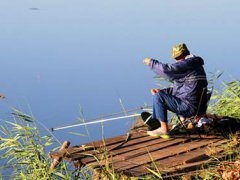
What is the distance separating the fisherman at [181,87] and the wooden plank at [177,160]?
28.0 inches

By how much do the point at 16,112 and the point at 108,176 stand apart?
1.62 m

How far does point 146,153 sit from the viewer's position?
27.2ft

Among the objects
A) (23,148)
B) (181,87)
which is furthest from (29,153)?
(181,87)

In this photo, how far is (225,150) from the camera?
8.34 m

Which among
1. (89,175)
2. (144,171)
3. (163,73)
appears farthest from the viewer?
(163,73)

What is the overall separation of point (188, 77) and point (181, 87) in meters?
0.19

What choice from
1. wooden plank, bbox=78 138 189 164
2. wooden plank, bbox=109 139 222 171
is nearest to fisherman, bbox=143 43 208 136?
wooden plank, bbox=78 138 189 164

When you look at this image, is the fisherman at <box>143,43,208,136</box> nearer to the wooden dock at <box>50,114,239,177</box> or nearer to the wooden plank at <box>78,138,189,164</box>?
the wooden plank at <box>78,138,189,164</box>

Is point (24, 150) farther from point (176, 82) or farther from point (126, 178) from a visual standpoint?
point (176, 82)

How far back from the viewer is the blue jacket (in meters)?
8.88

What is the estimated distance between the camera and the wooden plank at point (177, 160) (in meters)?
7.53

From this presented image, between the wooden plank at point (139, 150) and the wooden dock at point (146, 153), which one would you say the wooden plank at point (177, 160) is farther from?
the wooden plank at point (139, 150)

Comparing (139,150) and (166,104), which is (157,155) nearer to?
(139,150)

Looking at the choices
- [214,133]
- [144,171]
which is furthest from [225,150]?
[144,171]
